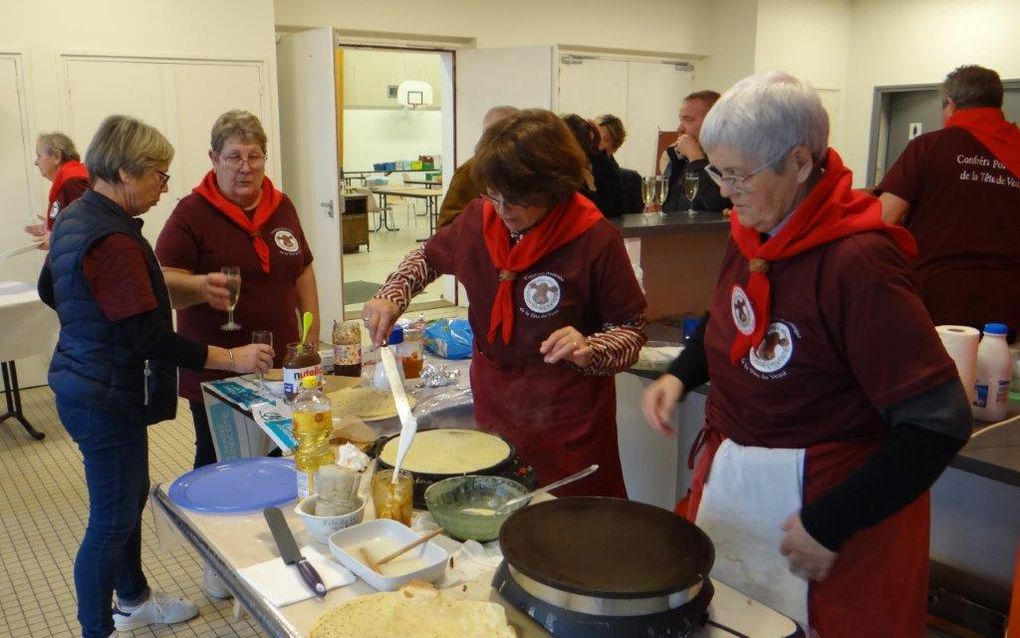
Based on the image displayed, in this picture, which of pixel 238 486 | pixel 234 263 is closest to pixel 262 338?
pixel 234 263

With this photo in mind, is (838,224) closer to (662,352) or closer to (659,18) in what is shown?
(662,352)

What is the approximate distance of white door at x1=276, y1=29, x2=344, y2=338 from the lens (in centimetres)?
552

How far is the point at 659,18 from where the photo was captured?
775 cm

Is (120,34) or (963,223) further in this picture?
(120,34)

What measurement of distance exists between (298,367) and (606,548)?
1.20 meters

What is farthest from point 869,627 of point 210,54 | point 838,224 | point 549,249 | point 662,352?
point 210,54

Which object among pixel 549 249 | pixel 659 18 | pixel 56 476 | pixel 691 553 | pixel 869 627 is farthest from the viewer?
pixel 659 18

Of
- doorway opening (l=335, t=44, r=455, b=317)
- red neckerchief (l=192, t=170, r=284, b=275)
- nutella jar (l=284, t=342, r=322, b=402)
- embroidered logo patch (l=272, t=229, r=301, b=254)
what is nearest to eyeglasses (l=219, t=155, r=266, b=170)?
red neckerchief (l=192, t=170, r=284, b=275)

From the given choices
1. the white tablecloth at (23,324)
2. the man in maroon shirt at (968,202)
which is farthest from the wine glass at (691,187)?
the white tablecloth at (23,324)

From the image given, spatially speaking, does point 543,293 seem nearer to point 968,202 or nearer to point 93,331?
point 93,331

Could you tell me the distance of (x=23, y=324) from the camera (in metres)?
3.99

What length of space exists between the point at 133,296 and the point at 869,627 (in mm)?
1711

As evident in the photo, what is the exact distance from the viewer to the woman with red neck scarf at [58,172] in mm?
4383

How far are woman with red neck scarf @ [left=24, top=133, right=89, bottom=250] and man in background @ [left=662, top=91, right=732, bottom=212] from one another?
10.0ft
